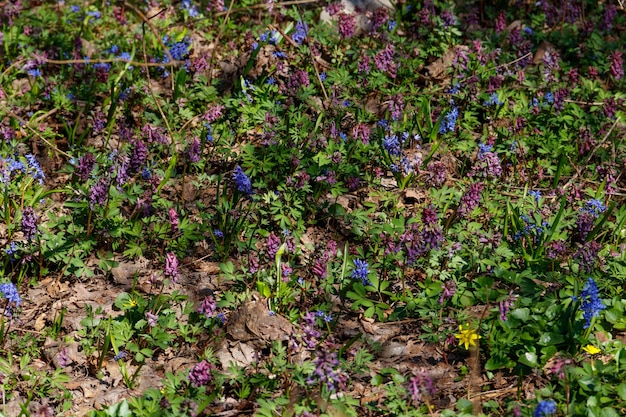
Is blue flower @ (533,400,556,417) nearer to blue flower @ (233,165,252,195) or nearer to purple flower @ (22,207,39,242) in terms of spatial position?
blue flower @ (233,165,252,195)

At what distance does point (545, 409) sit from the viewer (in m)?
3.29

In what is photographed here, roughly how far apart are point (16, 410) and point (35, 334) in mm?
527

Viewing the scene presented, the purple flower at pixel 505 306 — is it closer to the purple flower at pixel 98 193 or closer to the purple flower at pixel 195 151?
the purple flower at pixel 195 151

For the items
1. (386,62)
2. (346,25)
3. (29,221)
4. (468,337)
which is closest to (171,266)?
(29,221)

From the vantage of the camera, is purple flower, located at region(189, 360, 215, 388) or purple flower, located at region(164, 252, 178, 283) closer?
purple flower, located at region(189, 360, 215, 388)

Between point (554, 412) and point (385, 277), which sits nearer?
point (554, 412)

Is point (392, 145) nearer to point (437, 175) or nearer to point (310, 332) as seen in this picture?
point (437, 175)

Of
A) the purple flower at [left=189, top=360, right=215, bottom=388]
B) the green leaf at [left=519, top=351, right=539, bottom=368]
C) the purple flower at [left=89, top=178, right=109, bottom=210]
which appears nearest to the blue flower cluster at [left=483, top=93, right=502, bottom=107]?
the green leaf at [left=519, top=351, right=539, bottom=368]

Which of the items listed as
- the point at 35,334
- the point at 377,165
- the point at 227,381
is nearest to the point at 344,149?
the point at 377,165

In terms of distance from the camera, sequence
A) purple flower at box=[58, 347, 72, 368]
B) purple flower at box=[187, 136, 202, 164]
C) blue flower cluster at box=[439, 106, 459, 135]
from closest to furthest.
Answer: purple flower at box=[58, 347, 72, 368] < purple flower at box=[187, 136, 202, 164] < blue flower cluster at box=[439, 106, 459, 135]

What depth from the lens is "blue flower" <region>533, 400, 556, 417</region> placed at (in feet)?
10.8

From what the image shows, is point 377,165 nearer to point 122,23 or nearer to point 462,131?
point 462,131

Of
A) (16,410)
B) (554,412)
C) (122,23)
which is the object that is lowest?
(16,410)

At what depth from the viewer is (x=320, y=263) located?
4305 mm
